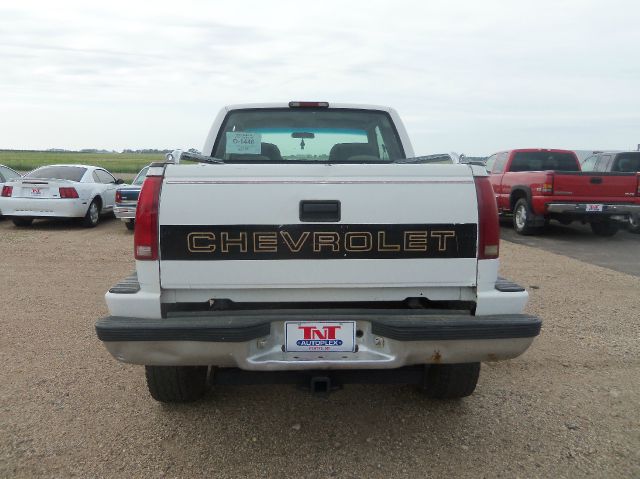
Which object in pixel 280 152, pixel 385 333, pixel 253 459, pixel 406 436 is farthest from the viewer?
pixel 280 152

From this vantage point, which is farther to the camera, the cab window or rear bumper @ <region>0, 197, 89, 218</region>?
the cab window

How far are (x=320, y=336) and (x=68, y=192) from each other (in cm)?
1046

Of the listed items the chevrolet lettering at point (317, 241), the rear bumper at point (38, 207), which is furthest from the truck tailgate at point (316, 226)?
the rear bumper at point (38, 207)

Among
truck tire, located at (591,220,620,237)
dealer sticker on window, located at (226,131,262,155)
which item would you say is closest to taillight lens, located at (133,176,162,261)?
dealer sticker on window, located at (226,131,262,155)

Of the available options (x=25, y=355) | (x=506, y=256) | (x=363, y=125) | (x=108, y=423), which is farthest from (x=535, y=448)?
(x=506, y=256)

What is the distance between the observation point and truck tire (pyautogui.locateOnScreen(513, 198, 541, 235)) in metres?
10.9

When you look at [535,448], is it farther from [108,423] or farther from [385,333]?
[108,423]

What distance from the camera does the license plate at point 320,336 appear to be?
2574 millimetres

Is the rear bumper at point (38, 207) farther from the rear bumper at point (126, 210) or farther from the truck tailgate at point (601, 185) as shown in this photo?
the truck tailgate at point (601, 185)

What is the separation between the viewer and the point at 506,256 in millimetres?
8883

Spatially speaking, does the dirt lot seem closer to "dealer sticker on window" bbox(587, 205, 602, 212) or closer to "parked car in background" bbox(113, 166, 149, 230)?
"dealer sticker on window" bbox(587, 205, 602, 212)

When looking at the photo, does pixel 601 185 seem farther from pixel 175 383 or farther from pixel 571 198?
pixel 175 383

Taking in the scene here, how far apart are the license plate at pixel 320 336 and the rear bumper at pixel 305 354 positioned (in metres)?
0.03

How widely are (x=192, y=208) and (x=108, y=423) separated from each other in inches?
61.1
